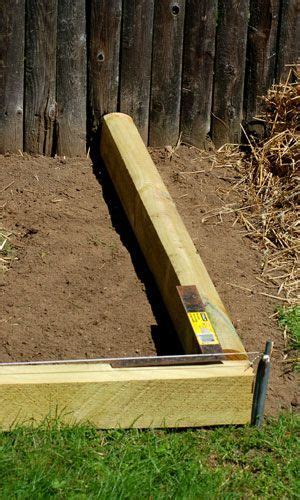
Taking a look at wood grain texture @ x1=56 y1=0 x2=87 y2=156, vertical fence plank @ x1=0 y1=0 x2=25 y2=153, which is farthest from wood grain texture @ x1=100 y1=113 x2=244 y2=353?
vertical fence plank @ x1=0 y1=0 x2=25 y2=153

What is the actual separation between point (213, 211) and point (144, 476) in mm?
2343

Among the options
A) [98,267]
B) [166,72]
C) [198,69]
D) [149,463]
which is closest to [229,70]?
[198,69]

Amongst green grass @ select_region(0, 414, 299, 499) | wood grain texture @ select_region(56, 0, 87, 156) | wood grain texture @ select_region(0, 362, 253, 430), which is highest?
wood grain texture @ select_region(56, 0, 87, 156)

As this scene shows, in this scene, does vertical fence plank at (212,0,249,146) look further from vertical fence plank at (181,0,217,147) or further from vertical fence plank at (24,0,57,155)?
vertical fence plank at (24,0,57,155)

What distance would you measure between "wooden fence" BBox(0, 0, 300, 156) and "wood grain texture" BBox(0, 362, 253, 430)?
2.45 metres

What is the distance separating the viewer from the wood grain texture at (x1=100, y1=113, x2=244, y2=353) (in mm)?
4621

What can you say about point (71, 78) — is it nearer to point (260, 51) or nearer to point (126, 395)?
point (260, 51)

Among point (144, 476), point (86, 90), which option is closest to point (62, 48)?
point (86, 90)

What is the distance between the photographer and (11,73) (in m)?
6.09

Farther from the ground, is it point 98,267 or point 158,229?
point 158,229

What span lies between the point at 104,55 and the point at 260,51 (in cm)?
93

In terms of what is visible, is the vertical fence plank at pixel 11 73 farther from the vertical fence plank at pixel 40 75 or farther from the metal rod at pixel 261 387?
the metal rod at pixel 261 387

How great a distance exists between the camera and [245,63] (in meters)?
6.37

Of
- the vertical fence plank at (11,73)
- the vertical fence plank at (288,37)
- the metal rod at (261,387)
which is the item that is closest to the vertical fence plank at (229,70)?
the vertical fence plank at (288,37)
